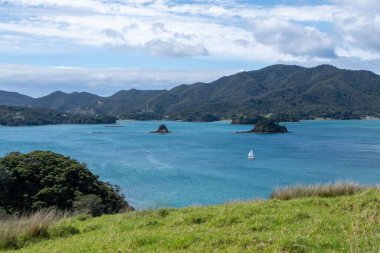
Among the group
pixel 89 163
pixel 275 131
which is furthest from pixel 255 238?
pixel 275 131

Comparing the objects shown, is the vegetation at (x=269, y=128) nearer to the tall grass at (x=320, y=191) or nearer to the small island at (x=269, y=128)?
the small island at (x=269, y=128)

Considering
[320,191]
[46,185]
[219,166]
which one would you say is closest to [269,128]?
[219,166]

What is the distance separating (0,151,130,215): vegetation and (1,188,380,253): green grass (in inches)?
576

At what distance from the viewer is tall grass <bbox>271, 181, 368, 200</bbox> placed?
12773 millimetres

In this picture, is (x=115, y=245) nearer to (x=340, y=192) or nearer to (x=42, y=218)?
(x=42, y=218)

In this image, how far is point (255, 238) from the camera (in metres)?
6.70

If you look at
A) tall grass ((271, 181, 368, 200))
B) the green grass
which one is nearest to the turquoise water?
tall grass ((271, 181, 368, 200))

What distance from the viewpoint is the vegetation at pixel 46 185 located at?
84.4 feet

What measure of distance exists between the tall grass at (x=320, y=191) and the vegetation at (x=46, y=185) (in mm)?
13009

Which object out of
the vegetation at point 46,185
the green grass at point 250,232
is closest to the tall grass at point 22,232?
the green grass at point 250,232

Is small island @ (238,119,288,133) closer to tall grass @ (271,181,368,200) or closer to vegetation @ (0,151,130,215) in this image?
vegetation @ (0,151,130,215)

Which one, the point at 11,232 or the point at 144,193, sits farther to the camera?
the point at 144,193

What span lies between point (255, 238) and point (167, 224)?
314 cm

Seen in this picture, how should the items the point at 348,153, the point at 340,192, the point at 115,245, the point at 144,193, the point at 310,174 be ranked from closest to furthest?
the point at 115,245, the point at 340,192, the point at 144,193, the point at 310,174, the point at 348,153
